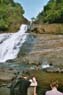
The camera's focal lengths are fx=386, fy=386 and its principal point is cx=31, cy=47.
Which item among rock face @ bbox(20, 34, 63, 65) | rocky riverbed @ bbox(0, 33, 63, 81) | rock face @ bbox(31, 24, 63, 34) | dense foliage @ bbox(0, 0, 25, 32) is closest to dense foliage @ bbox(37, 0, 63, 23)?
dense foliage @ bbox(0, 0, 25, 32)

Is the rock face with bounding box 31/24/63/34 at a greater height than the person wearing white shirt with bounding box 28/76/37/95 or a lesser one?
lesser

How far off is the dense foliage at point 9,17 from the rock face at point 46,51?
49.5 ft

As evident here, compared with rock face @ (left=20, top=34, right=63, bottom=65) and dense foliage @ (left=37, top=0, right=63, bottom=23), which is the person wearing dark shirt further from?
dense foliage @ (left=37, top=0, right=63, bottom=23)

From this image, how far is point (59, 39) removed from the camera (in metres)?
51.6

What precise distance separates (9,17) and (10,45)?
22.1m

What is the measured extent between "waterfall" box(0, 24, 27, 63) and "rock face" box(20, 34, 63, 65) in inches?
90.6

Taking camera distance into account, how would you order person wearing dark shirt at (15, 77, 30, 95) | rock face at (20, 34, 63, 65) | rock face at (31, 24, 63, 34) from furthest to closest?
rock face at (31, 24, 63, 34), rock face at (20, 34, 63, 65), person wearing dark shirt at (15, 77, 30, 95)

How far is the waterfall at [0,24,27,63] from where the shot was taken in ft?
161

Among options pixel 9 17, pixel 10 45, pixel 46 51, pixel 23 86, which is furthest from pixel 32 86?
pixel 9 17

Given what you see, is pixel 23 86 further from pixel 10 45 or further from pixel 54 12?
pixel 54 12

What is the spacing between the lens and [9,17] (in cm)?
Answer: 7381

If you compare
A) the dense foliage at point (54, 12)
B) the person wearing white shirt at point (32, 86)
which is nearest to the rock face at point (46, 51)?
the dense foliage at point (54, 12)

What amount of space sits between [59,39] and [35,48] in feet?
14.6

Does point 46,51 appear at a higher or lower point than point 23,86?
lower
